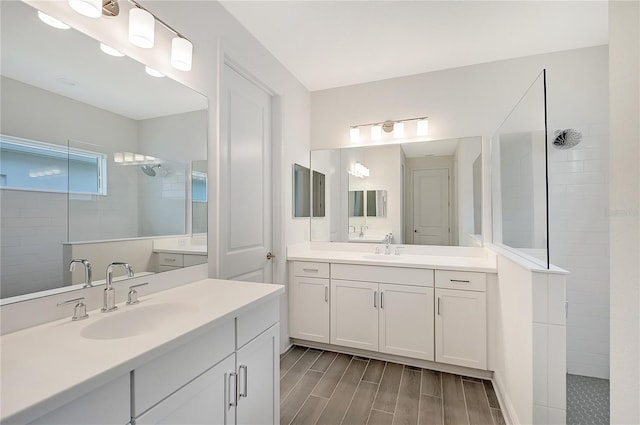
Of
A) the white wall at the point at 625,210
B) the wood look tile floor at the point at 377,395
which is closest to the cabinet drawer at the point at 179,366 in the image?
the wood look tile floor at the point at 377,395

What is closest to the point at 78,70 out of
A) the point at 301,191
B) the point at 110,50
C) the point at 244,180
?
the point at 110,50

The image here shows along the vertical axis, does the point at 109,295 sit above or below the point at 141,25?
below

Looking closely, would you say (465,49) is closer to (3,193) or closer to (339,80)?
(339,80)

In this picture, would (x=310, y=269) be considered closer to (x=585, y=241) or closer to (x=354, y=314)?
(x=354, y=314)

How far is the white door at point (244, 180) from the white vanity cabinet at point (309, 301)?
0.30m

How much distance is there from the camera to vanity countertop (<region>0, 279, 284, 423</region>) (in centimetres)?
62

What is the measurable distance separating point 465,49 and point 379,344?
2.54 metres

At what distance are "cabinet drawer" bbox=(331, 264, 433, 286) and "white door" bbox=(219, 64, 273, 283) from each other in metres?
0.64

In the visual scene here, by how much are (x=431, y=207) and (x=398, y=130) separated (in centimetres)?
82

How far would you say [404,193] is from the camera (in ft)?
9.46

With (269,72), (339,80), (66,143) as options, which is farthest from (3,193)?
(339,80)

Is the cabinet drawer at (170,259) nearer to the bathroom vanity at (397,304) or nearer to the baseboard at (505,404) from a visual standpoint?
the bathroom vanity at (397,304)

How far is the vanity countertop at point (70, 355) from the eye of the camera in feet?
2.05

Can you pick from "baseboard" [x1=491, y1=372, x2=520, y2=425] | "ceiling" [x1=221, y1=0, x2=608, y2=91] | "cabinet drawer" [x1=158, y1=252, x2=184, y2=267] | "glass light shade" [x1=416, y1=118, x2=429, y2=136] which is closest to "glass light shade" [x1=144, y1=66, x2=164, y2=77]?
"ceiling" [x1=221, y1=0, x2=608, y2=91]
